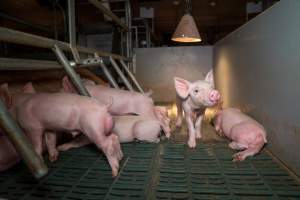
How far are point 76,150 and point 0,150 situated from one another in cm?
45

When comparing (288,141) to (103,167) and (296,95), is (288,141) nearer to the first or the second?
(296,95)

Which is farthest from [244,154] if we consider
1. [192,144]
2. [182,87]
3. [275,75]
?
[182,87]

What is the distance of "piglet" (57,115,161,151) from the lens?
1.67 meters

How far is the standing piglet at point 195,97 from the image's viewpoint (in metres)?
1.65

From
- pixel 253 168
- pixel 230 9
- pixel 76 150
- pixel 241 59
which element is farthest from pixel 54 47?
pixel 230 9

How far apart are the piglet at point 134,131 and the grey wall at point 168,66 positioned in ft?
6.54

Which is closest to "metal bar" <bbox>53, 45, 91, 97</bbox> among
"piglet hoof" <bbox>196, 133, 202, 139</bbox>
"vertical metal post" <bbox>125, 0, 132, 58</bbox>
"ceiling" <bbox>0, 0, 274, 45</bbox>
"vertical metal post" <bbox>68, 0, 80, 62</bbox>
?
→ "vertical metal post" <bbox>68, 0, 80, 62</bbox>

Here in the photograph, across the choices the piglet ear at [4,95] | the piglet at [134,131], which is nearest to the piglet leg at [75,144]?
the piglet at [134,131]

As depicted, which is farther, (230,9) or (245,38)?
(230,9)

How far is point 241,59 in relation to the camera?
2.12 meters

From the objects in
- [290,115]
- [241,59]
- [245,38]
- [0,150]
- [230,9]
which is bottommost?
[0,150]

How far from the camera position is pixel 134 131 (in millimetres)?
1687

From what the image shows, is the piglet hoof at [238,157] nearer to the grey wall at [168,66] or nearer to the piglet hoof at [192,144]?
the piglet hoof at [192,144]

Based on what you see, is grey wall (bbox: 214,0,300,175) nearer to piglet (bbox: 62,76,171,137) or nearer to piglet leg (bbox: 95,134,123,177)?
piglet (bbox: 62,76,171,137)
